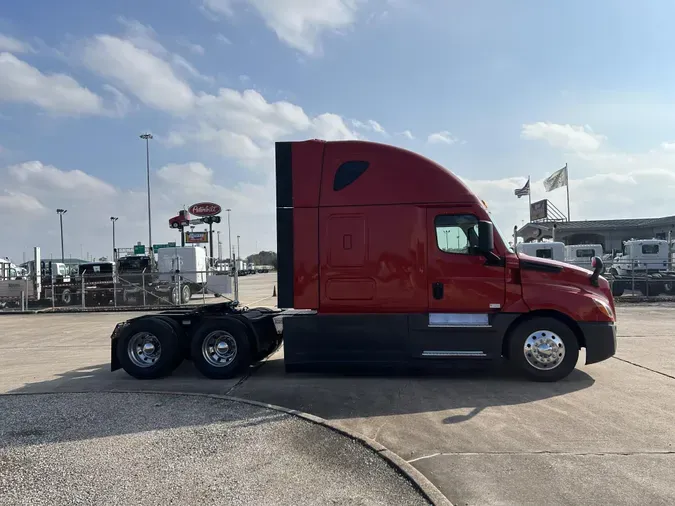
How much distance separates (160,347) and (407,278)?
13.3ft

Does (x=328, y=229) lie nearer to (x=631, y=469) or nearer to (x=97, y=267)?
(x=631, y=469)

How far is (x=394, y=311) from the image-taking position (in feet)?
25.1

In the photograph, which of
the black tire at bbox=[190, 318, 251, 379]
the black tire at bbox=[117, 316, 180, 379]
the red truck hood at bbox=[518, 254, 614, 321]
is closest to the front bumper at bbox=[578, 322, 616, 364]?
the red truck hood at bbox=[518, 254, 614, 321]

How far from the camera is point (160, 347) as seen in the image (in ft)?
26.6

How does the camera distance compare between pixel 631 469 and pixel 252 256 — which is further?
pixel 252 256

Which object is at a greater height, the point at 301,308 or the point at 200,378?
the point at 301,308

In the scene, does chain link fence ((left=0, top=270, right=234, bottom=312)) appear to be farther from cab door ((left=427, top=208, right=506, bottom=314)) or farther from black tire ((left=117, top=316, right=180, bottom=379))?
cab door ((left=427, top=208, right=506, bottom=314))

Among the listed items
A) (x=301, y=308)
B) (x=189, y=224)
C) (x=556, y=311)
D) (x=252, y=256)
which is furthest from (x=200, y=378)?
(x=252, y=256)

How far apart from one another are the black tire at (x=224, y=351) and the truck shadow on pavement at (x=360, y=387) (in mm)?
169

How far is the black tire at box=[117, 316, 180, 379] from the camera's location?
809 cm

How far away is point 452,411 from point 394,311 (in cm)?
194

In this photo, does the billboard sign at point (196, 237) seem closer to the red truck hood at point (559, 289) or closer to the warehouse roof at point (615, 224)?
the warehouse roof at point (615, 224)

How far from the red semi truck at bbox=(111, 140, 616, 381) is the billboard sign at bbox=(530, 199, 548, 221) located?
55.2m

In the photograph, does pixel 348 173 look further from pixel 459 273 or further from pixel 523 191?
pixel 523 191
